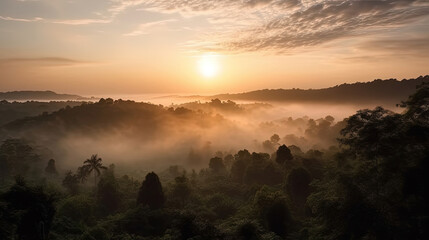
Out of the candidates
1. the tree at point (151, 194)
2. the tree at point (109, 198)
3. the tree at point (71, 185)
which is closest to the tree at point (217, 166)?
the tree at point (71, 185)

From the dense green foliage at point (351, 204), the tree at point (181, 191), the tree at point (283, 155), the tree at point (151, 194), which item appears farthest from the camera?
the tree at point (283, 155)

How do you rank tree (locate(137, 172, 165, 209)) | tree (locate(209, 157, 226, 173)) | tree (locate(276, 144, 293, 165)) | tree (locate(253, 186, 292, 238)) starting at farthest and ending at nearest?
tree (locate(209, 157, 226, 173)) → tree (locate(276, 144, 293, 165)) → tree (locate(137, 172, 165, 209)) → tree (locate(253, 186, 292, 238))

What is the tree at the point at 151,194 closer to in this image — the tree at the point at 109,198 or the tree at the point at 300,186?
the tree at the point at 109,198

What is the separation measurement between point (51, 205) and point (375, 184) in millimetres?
36904

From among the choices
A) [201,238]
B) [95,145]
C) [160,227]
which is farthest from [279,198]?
[95,145]

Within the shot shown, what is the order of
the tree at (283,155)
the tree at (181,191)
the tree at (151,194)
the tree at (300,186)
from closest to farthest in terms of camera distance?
the tree at (151,194), the tree at (300,186), the tree at (181,191), the tree at (283,155)

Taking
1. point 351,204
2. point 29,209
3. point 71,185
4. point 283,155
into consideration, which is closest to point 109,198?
point 71,185

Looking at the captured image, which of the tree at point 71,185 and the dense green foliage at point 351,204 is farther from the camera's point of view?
the tree at point 71,185

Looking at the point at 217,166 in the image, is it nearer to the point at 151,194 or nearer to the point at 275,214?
the point at 151,194

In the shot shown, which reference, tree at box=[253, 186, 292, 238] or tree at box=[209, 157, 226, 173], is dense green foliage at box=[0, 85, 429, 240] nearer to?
tree at box=[253, 186, 292, 238]

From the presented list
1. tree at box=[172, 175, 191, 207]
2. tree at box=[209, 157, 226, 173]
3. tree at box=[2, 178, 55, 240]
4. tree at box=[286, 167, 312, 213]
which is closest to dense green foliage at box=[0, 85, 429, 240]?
tree at box=[2, 178, 55, 240]

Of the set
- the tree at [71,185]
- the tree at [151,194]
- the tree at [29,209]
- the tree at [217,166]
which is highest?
the tree at [29,209]

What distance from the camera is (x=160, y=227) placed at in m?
57.6

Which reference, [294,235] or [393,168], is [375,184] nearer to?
[393,168]
